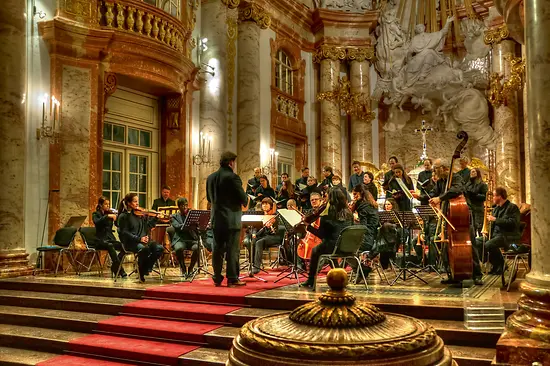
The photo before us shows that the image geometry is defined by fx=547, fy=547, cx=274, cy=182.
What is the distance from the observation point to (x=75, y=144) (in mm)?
10352

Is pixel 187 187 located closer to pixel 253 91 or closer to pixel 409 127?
pixel 253 91

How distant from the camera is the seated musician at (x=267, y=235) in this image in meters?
8.88

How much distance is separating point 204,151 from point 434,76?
25.4 feet

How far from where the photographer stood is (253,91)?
1416 centimetres

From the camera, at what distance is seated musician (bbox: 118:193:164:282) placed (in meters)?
8.45

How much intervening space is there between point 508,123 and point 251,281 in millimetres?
9764

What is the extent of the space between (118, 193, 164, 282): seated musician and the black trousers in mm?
1204

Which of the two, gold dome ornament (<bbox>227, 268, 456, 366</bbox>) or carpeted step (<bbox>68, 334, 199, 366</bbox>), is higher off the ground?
gold dome ornament (<bbox>227, 268, 456, 366</bbox>)

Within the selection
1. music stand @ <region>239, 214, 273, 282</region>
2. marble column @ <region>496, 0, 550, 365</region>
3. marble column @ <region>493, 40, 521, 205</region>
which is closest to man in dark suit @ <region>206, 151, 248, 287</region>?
music stand @ <region>239, 214, 273, 282</region>

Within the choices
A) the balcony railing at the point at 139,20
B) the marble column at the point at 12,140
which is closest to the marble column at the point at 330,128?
the balcony railing at the point at 139,20

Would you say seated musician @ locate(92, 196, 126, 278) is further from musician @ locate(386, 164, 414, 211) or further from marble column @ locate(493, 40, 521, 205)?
marble column @ locate(493, 40, 521, 205)

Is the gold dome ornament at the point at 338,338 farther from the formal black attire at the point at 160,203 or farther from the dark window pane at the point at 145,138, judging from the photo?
the dark window pane at the point at 145,138

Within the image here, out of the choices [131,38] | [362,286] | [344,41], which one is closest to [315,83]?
[344,41]

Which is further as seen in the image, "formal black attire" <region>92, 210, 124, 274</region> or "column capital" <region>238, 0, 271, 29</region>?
"column capital" <region>238, 0, 271, 29</region>
